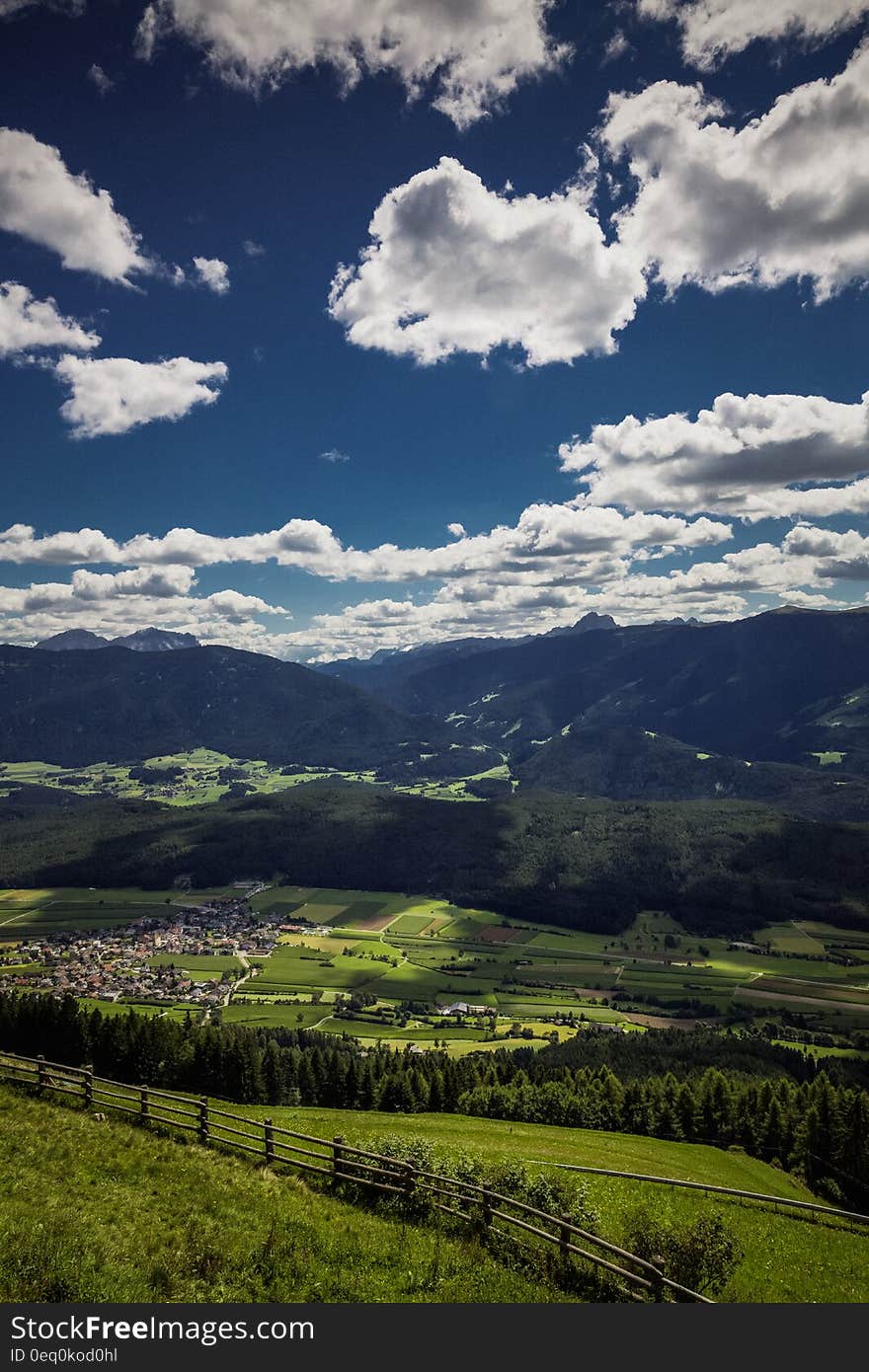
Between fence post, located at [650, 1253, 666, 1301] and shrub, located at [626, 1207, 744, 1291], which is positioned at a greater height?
fence post, located at [650, 1253, 666, 1301]

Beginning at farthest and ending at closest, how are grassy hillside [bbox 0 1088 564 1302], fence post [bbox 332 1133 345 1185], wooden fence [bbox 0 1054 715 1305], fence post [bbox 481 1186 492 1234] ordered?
fence post [bbox 332 1133 345 1185]
fence post [bbox 481 1186 492 1234]
wooden fence [bbox 0 1054 715 1305]
grassy hillside [bbox 0 1088 564 1302]

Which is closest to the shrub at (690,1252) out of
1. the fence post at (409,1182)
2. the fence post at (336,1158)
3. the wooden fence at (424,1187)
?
the wooden fence at (424,1187)

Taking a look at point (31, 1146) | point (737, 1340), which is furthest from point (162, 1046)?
point (737, 1340)

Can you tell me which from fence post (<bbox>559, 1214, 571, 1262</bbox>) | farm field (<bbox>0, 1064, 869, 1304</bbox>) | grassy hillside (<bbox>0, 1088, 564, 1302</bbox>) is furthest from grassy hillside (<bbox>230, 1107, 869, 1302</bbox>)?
grassy hillside (<bbox>0, 1088, 564, 1302</bbox>)

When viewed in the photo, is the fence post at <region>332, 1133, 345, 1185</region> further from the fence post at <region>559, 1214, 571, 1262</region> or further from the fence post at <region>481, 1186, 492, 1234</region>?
the fence post at <region>559, 1214, 571, 1262</region>

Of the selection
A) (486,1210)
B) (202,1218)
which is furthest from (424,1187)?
(202,1218)

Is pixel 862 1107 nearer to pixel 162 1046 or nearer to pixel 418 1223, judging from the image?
pixel 418 1223
